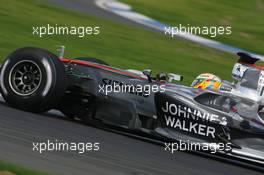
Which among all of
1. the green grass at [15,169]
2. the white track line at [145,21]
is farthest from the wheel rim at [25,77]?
the white track line at [145,21]

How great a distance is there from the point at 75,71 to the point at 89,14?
10347 mm

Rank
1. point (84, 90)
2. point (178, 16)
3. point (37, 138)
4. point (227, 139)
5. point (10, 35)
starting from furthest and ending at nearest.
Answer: point (178, 16) < point (10, 35) < point (84, 90) < point (227, 139) < point (37, 138)

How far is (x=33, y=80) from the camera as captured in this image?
8734 millimetres

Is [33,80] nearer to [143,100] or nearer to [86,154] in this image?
[143,100]

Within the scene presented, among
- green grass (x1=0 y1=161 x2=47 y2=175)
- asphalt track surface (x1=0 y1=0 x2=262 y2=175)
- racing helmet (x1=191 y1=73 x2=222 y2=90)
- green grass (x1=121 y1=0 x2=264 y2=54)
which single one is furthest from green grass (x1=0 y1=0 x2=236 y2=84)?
green grass (x1=0 y1=161 x2=47 y2=175)

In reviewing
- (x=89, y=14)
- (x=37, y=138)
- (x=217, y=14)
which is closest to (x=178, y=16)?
(x=217, y=14)

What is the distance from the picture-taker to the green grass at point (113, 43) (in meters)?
14.9

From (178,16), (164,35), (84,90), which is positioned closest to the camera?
(84,90)

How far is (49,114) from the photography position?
30.7ft

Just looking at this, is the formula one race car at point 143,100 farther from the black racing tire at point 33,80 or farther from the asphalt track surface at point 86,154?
the asphalt track surface at point 86,154

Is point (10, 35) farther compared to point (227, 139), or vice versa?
point (10, 35)

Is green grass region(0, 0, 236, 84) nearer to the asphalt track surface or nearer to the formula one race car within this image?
the formula one race car

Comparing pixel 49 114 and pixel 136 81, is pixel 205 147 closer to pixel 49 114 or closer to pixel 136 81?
pixel 136 81

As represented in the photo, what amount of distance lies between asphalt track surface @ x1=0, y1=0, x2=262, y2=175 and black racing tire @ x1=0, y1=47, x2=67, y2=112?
6.9 inches
